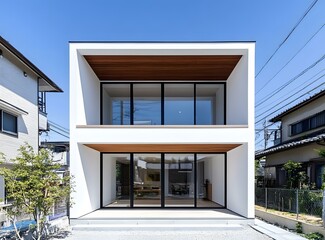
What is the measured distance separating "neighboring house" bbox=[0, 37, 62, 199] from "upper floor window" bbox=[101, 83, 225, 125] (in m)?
4.21

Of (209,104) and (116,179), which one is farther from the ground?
(209,104)

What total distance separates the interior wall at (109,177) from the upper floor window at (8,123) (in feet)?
14.6

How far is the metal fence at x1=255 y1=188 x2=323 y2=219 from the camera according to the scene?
8852 millimetres

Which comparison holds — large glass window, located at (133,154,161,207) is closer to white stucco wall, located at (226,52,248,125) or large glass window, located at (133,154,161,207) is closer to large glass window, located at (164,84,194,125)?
large glass window, located at (164,84,194,125)

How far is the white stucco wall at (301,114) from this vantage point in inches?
554

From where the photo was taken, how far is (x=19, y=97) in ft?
44.3

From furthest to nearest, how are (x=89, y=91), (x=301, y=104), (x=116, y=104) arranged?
(x=301, y=104), (x=116, y=104), (x=89, y=91)

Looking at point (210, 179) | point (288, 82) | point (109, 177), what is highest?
point (288, 82)

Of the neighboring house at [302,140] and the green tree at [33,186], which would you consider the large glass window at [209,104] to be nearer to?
the neighboring house at [302,140]

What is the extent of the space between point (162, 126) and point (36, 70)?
9.05m

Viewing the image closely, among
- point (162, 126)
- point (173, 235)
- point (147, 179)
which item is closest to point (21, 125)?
point (147, 179)

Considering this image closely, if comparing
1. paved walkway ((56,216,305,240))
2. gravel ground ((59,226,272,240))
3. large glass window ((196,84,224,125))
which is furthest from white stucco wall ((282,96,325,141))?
gravel ground ((59,226,272,240))

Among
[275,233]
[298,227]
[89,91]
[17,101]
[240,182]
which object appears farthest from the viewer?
[17,101]

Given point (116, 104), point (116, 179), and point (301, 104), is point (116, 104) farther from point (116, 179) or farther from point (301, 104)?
point (301, 104)
